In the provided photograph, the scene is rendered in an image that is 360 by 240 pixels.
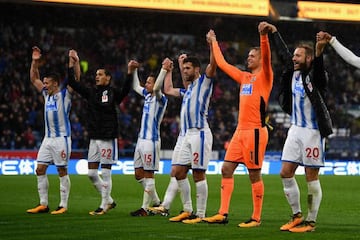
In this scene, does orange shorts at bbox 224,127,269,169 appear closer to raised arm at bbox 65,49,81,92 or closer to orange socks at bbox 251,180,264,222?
orange socks at bbox 251,180,264,222

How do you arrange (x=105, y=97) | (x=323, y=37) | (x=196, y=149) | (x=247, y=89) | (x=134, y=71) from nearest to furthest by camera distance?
(x=323, y=37) → (x=247, y=89) → (x=196, y=149) → (x=134, y=71) → (x=105, y=97)

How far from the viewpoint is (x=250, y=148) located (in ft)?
36.5

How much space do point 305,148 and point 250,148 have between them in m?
0.81

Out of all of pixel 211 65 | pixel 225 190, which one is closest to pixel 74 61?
pixel 211 65

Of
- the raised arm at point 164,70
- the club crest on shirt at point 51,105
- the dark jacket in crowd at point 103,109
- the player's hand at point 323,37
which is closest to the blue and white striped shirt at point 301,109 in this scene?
the player's hand at point 323,37

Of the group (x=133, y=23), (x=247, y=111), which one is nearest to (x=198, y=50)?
(x=133, y=23)

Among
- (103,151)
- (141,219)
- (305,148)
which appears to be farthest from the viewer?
(103,151)

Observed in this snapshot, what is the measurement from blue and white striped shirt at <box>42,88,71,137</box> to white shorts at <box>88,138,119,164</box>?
56 cm

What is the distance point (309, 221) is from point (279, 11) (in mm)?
19848

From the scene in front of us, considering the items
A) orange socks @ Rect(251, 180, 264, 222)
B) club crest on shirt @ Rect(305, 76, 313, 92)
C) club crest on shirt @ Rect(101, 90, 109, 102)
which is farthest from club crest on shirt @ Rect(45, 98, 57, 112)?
club crest on shirt @ Rect(305, 76, 313, 92)

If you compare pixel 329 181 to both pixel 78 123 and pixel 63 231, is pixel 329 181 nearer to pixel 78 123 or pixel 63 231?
pixel 78 123

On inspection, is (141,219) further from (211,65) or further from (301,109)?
(301,109)

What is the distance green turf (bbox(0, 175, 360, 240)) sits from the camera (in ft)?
33.2

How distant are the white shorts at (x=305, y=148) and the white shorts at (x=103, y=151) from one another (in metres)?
3.61
